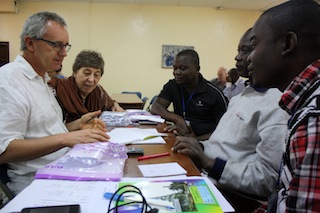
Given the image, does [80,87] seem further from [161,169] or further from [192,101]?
[161,169]

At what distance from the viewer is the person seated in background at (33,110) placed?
40.8 inches

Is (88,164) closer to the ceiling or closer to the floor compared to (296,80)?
closer to the floor

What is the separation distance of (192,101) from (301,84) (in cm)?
151

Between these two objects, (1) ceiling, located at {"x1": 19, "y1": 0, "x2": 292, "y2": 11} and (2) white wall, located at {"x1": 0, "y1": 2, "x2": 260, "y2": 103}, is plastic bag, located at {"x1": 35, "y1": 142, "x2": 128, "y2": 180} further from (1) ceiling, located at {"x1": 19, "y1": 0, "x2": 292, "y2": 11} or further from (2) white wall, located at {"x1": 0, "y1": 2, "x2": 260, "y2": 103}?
(1) ceiling, located at {"x1": 19, "y1": 0, "x2": 292, "y2": 11}

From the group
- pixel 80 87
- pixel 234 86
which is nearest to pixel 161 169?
pixel 80 87

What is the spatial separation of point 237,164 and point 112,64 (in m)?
5.04

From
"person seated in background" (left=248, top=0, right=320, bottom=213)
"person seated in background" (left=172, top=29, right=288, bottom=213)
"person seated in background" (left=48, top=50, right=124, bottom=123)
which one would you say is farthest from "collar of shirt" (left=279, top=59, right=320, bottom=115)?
"person seated in background" (left=48, top=50, right=124, bottom=123)

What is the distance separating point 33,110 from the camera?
118 cm

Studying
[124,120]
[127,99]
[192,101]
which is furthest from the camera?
[127,99]

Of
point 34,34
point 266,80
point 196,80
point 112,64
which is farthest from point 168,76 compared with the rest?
point 266,80

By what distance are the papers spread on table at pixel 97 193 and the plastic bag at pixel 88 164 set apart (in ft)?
0.09

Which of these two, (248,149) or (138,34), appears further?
(138,34)

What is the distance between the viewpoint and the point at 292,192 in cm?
55

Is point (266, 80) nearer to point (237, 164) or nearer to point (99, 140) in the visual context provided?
point (237, 164)
